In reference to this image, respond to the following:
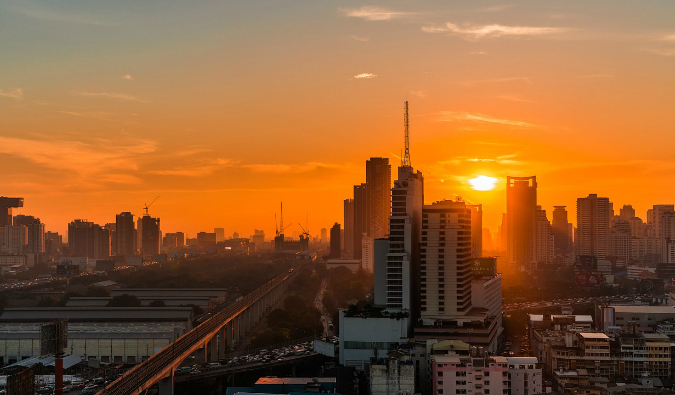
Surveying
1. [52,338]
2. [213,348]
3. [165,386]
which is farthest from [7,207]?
[52,338]

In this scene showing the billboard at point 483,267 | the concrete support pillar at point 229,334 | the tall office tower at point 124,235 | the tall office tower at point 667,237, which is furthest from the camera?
the tall office tower at point 124,235

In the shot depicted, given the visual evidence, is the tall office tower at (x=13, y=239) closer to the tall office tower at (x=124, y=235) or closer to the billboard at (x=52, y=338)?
the tall office tower at (x=124, y=235)

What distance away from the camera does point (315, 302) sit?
81.1 m

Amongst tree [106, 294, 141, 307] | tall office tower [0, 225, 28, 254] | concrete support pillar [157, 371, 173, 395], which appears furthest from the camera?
tall office tower [0, 225, 28, 254]

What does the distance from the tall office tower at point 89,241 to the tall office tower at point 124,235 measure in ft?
20.9

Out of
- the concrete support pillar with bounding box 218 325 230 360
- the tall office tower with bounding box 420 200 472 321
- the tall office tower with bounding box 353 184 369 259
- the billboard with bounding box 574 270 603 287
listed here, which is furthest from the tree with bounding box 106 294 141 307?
the tall office tower with bounding box 353 184 369 259

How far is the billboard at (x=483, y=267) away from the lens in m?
51.8

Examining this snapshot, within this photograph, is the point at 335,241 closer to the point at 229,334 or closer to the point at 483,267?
the point at 229,334

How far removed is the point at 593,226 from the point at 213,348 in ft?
275

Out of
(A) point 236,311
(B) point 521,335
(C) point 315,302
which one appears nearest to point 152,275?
(C) point 315,302

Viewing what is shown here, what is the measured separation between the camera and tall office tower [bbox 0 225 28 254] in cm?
15238

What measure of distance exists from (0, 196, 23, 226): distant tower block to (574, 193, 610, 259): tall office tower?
108m

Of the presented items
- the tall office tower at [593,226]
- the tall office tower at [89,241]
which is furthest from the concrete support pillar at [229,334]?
the tall office tower at [89,241]

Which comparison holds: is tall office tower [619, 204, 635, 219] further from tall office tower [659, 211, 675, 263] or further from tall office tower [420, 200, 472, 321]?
tall office tower [420, 200, 472, 321]
